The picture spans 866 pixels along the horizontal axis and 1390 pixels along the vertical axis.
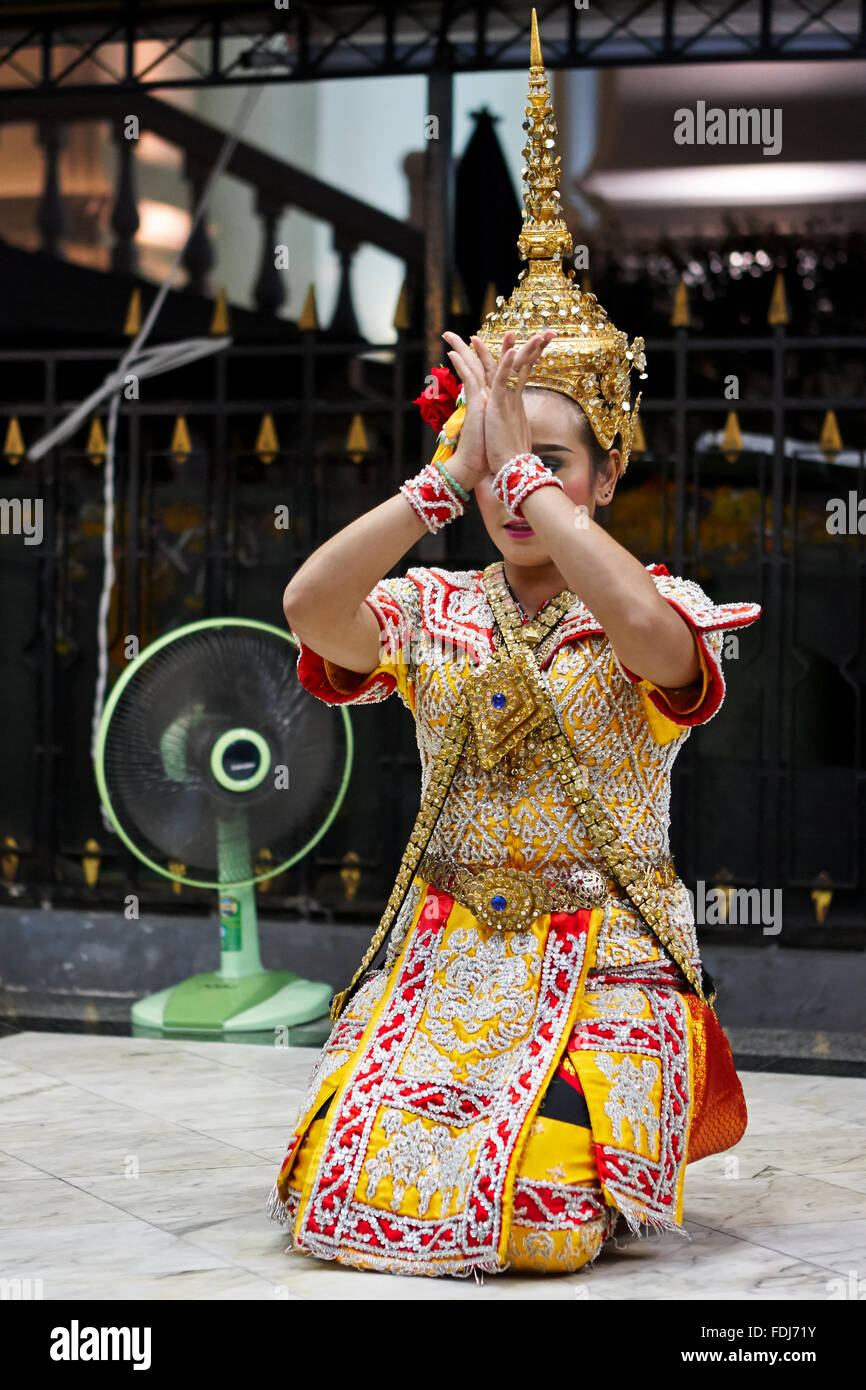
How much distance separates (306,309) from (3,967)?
236 centimetres

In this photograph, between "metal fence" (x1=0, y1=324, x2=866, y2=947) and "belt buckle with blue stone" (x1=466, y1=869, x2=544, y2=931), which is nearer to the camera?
"belt buckle with blue stone" (x1=466, y1=869, x2=544, y2=931)

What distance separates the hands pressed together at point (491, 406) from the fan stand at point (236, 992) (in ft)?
8.09

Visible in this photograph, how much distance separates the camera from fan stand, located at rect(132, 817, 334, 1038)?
504 centimetres

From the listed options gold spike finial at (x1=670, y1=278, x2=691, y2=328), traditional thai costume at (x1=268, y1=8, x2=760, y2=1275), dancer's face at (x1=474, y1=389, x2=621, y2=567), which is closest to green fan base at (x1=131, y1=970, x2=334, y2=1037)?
traditional thai costume at (x1=268, y1=8, x2=760, y2=1275)

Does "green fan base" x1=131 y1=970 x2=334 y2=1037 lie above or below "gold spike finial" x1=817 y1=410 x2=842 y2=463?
A: below

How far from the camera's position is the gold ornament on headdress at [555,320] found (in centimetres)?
296

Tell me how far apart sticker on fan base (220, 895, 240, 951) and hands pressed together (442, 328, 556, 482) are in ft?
8.76

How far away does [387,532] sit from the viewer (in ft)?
9.23

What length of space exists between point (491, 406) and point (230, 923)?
2805 mm

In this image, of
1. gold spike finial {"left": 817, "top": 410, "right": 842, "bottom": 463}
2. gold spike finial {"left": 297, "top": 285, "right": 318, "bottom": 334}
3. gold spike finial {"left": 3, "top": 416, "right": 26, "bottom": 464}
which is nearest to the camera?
gold spike finial {"left": 817, "top": 410, "right": 842, "bottom": 463}

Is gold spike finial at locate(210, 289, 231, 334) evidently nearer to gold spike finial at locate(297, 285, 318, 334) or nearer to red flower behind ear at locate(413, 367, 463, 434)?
gold spike finial at locate(297, 285, 318, 334)

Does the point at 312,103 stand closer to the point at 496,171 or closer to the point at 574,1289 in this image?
the point at 496,171

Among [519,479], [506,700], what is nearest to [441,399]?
A: [519,479]

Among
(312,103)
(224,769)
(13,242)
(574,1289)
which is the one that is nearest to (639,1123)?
(574,1289)
